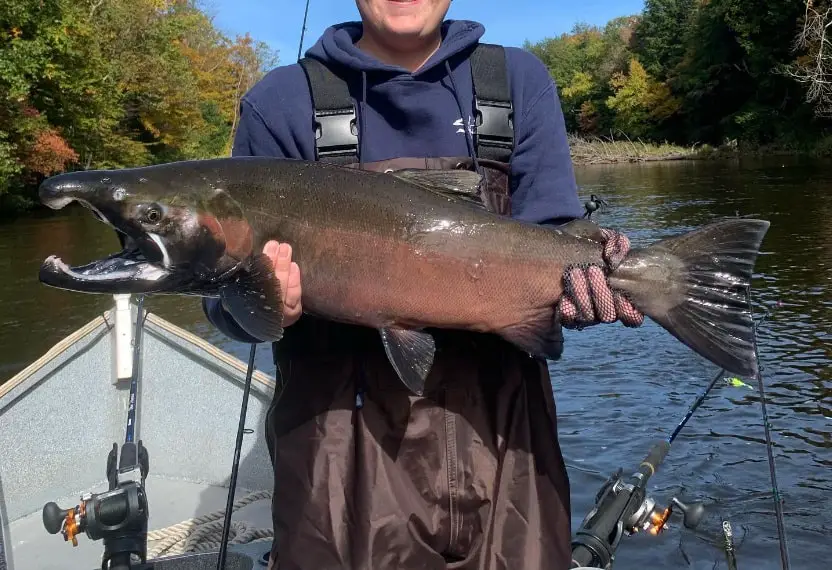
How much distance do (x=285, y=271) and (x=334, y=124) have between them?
2.02 ft

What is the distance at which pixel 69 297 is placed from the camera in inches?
616

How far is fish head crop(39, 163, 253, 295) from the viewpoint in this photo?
8.04 feet

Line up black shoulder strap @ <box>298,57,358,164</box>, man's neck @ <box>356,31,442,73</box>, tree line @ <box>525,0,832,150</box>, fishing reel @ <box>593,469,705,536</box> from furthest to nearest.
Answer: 1. tree line @ <box>525,0,832,150</box>
2. fishing reel @ <box>593,469,705,536</box>
3. man's neck @ <box>356,31,442,73</box>
4. black shoulder strap @ <box>298,57,358,164</box>

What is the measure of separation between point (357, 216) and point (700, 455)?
572cm

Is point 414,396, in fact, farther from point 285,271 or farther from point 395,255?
point 285,271

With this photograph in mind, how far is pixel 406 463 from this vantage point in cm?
259

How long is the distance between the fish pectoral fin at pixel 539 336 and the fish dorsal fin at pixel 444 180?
0.49 metres

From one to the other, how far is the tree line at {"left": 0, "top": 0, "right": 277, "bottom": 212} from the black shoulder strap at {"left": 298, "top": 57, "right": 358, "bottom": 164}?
756 inches

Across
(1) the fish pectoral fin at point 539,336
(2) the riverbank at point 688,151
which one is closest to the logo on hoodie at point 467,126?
(1) the fish pectoral fin at point 539,336

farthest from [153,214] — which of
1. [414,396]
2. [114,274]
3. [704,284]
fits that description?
[704,284]

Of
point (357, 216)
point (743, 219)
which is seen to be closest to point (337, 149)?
point (357, 216)

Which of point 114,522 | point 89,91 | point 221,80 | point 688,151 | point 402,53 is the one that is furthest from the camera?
point 221,80

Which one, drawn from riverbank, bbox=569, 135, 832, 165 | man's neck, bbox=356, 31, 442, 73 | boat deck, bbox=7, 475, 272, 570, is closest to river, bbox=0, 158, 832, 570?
boat deck, bbox=7, 475, 272, 570

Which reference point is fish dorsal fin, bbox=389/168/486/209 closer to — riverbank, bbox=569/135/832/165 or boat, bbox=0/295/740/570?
boat, bbox=0/295/740/570
